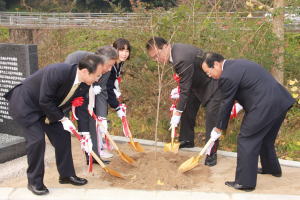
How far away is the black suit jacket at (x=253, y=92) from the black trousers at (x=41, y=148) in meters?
1.74

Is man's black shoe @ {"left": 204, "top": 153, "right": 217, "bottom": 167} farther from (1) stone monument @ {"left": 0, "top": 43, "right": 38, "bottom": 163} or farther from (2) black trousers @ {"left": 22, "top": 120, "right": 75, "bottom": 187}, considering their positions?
(1) stone monument @ {"left": 0, "top": 43, "right": 38, "bottom": 163}

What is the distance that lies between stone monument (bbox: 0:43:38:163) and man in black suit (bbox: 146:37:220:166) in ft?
5.21

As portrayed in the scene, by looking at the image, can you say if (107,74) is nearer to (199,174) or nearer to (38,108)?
(38,108)

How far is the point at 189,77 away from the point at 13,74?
2.35m

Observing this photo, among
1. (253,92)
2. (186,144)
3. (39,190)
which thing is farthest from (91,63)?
(186,144)

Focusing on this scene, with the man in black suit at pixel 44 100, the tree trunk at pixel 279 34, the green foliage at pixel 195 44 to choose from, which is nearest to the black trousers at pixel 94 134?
the man in black suit at pixel 44 100

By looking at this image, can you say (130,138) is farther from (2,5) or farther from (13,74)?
(2,5)

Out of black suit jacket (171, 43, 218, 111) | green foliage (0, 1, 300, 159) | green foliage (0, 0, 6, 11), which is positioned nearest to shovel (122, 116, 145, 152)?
black suit jacket (171, 43, 218, 111)

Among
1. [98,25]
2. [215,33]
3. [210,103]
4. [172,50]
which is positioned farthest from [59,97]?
[98,25]

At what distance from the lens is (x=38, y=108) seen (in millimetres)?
3777

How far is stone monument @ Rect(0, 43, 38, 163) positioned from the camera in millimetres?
4848

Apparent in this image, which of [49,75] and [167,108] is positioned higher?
[49,75]

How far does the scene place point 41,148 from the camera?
369 cm

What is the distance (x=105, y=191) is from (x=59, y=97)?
104cm
